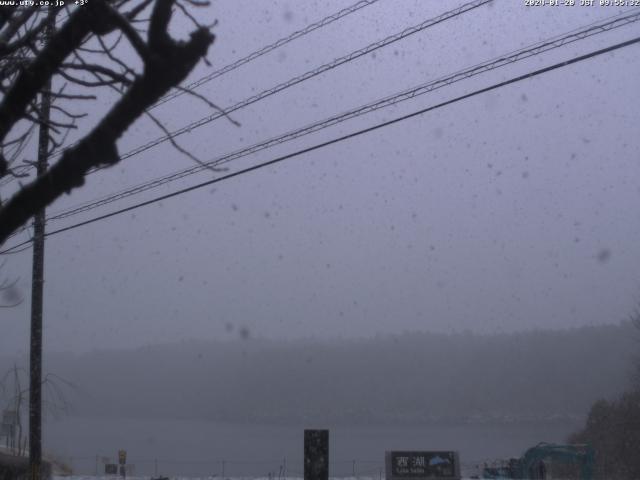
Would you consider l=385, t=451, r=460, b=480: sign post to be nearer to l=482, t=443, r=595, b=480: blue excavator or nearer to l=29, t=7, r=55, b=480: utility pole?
l=29, t=7, r=55, b=480: utility pole

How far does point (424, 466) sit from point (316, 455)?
8.34 meters

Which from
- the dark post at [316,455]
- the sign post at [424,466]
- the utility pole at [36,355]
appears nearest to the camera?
the dark post at [316,455]

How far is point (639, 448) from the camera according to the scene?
3447cm

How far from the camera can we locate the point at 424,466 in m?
16.9

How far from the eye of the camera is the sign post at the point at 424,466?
16672 mm

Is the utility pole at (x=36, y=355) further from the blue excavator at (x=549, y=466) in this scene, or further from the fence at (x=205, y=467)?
the blue excavator at (x=549, y=466)

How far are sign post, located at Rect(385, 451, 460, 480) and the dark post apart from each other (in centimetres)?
798

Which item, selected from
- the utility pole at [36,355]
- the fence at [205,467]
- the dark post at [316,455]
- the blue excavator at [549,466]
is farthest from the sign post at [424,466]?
the fence at [205,467]

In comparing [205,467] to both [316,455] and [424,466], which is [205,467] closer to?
[424,466]

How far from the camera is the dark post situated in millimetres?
9117

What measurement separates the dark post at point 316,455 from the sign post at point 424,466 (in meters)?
7.98

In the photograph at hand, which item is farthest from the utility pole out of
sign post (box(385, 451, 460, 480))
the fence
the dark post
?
the fence

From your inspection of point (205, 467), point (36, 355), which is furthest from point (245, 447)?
point (36, 355)

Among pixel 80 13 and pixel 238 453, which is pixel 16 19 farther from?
pixel 238 453
